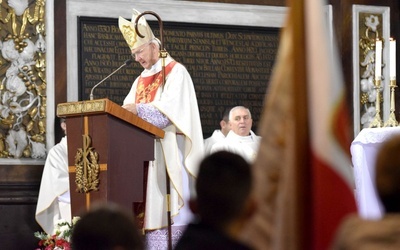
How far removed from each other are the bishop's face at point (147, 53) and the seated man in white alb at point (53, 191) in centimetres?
166

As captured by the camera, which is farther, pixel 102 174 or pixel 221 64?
pixel 221 64

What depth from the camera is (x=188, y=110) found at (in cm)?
867

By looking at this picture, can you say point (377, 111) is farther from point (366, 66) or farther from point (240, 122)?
point (366, 66)

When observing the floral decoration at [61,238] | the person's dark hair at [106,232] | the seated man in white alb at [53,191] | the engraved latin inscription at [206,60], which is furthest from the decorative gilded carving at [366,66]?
the person's dark hair at [106,232]

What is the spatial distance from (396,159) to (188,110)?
6.19 m

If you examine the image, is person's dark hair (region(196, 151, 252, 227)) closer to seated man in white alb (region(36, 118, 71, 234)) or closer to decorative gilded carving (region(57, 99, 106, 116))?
decorative gilded carving (region(57, 99, 106, 116))

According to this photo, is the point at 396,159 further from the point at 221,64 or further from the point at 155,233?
the point at 221,64

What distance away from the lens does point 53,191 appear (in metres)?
9.85

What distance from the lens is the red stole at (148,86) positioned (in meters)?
8.88

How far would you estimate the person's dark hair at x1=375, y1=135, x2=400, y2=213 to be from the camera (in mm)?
2504

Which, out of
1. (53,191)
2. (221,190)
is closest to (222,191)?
(221,190)

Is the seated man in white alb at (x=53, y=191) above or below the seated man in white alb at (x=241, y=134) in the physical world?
below

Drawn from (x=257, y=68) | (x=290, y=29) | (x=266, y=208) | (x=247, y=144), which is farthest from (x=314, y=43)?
(x=257, y=68)

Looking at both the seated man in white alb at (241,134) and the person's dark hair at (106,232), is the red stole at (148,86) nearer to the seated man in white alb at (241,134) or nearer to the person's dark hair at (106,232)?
the seated man in white alb at (241,134)
